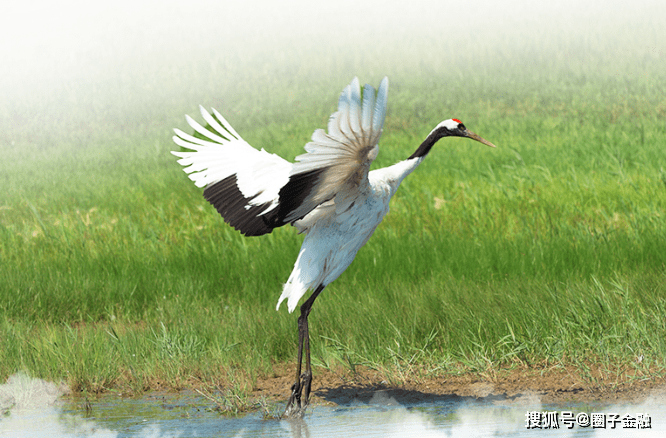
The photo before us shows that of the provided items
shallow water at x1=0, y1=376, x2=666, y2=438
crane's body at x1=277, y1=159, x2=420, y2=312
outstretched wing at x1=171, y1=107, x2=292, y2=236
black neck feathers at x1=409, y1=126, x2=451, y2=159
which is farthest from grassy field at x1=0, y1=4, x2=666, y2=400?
black neck feathers at x1=409, y1=126, x2=451, y2=159

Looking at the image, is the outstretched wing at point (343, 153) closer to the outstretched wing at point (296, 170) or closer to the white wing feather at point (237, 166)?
the outstretched wing at point (296, 170)

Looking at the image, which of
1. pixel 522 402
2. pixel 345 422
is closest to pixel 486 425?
pixel 522 402

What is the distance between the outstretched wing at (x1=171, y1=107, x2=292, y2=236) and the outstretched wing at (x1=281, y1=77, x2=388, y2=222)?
0.37 m

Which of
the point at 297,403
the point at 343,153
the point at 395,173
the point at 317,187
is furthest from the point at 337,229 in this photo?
the point at 297,403

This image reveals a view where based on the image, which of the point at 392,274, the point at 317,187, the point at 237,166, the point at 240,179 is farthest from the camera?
the point at 392,274

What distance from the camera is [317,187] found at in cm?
408

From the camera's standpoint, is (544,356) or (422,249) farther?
(422,249)

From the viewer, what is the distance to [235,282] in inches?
310

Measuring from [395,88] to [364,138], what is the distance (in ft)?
68.9

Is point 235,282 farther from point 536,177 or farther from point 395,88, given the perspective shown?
point 395,88

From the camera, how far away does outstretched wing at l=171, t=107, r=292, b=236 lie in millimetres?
4742

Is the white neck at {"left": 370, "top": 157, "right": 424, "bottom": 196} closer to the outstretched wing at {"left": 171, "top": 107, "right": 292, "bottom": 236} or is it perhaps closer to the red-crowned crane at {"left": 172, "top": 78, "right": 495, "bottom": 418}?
the red-crowned crane at {"left": 172, "top": 78, "right": 495, "bottom": 418}

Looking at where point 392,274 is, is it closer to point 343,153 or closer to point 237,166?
point 237,166

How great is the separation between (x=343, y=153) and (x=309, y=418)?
1.84 meters
